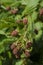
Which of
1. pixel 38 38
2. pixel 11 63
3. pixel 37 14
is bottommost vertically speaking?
pixel 11 63

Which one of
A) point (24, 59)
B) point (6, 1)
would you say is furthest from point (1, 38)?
point (6, 1)

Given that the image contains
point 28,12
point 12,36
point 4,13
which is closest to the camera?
point 12,36

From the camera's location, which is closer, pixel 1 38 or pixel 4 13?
pixel 1 38

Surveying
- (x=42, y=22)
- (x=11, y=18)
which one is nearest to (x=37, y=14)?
(x=42, y=22)

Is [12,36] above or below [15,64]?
above

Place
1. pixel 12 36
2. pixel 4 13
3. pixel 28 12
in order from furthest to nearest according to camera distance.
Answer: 1. pixel 4 13
2. pixel 28 12
3. pixel 12 36

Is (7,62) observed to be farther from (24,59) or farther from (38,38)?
(38,38)
